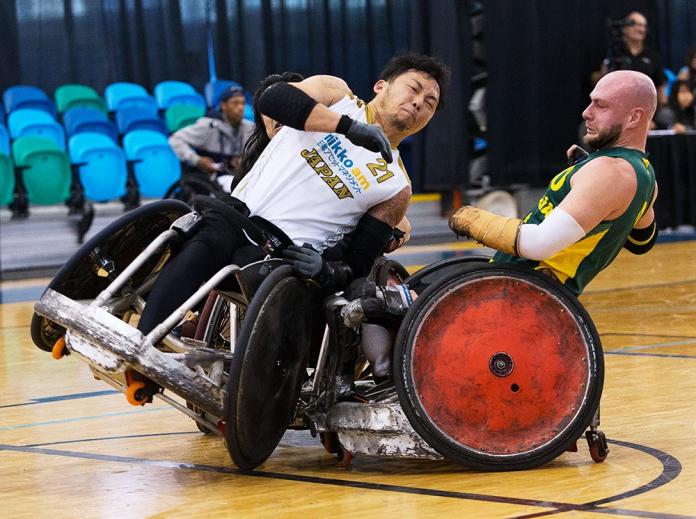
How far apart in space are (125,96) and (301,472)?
30.5ft

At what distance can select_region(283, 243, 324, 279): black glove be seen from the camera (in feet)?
11.8

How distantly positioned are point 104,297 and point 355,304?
708 millimetres

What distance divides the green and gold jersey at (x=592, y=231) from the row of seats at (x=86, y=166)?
25.8 ft

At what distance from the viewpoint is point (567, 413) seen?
3541mm

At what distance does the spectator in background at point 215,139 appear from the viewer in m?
10.7

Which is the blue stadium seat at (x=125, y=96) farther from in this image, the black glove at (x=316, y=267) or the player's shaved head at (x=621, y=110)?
the player's shaved head at (x=621, y=110)

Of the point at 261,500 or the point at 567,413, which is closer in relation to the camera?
the point at 261,500

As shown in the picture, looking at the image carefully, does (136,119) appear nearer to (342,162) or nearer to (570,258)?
(342,162)

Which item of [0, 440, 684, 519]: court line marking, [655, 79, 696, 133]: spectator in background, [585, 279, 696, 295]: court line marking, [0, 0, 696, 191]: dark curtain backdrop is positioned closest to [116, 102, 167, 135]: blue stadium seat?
[0, 0, 696, 191]: dark curtain backdrop

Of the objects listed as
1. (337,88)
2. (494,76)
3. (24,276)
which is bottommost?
(24,276)

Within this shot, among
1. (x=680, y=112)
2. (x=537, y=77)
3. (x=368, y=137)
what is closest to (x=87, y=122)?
(x=537, y=77)

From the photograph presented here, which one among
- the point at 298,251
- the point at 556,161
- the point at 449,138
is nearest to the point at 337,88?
the point at 298,251

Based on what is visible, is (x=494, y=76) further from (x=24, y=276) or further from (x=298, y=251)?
(x=298, y=251)

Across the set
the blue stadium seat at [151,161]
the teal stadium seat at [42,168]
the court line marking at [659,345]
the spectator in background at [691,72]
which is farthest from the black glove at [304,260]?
the spectator in background at [691,72]
